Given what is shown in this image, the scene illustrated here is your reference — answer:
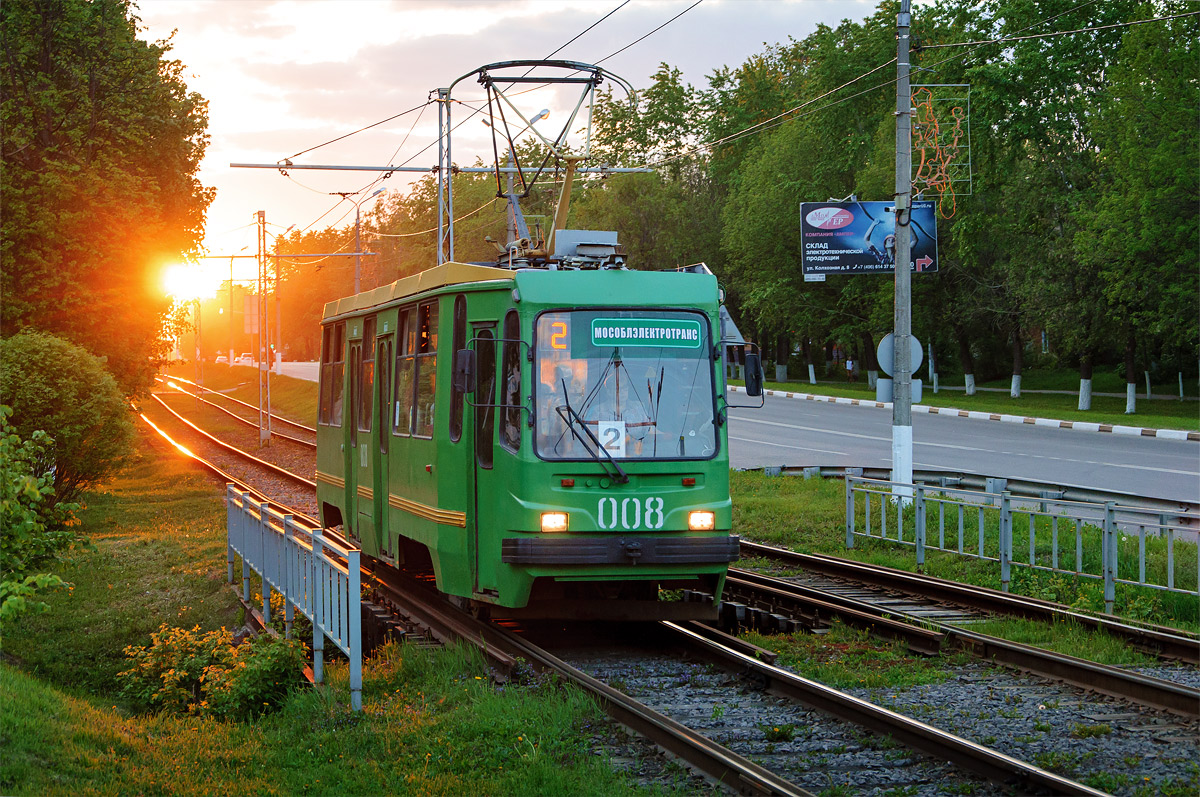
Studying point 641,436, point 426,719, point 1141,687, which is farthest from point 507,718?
point 1141,687

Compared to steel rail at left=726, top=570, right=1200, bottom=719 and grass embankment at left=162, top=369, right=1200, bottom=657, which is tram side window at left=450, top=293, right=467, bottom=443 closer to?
grass embankment at left=162, top=369, right=1200, bottom=657

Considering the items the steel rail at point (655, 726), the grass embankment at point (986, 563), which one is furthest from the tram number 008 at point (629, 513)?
the grass embankment at point (986, 563)

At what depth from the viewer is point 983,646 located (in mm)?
9727

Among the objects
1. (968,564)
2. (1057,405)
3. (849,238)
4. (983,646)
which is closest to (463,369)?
(983,646)

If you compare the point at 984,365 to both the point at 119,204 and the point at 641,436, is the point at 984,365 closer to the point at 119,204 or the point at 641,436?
the point at 119,204

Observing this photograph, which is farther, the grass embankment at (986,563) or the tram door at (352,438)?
the tram door at (352,438)

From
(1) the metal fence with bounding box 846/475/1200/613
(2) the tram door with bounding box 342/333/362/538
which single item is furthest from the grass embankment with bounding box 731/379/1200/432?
(2) the tram door with bounding box 342/333/362/538

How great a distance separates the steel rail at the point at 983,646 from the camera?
317 inches

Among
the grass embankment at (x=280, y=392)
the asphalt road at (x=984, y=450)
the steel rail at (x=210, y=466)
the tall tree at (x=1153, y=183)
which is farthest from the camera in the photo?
the grass embankment at (x=280, y=392)

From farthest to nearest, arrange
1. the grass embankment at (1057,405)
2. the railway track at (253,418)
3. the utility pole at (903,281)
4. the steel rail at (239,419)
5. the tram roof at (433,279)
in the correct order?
the railway track at (253,418), the grass embankment at (1057,405), the steel rail at (239,419), the utility pole at (903,281), the tram roof at (433,279)

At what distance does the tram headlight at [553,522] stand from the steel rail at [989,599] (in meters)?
4.58

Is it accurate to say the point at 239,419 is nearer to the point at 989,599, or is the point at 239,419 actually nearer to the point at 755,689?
the point at 989,599

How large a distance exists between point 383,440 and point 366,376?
4.07ft

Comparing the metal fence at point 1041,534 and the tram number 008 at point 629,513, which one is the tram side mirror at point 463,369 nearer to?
the tram number 008 at point 629,513
